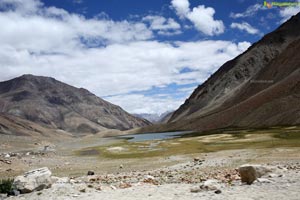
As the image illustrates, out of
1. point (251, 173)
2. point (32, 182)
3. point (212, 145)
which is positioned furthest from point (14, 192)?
point (212, 145)

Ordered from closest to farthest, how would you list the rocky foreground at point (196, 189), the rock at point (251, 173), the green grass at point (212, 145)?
1. the rocky foreground at point (196, 189)
2. the rock at point (251, 173)
3. the green grass at point (212, 145)

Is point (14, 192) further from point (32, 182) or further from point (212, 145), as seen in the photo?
point (212, 145)

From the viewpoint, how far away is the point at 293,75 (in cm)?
18525

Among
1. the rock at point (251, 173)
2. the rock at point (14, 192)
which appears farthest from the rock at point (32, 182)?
the rock at point (251, 173)

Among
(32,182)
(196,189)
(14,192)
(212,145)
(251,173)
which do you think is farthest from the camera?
(212,145)

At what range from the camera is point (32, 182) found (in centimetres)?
2498

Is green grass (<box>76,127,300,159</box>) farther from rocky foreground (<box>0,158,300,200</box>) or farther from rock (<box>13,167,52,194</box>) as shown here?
rock (<box>13,167,52,194</box>)

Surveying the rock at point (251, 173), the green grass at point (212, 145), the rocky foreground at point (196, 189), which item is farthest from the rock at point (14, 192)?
the green grass at point (212, 145)

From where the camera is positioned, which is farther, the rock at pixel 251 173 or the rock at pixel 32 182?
the rock at pixel 32 182

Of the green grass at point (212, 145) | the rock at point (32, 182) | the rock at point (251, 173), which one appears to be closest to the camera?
the rock at point (251, 173)

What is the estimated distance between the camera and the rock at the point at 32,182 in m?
24.7

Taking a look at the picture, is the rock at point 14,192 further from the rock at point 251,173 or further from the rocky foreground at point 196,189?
the rock at point 251,173

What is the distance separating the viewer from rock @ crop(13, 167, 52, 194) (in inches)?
973

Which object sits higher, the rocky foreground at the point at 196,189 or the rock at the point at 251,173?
the rock at the point at 251,173
